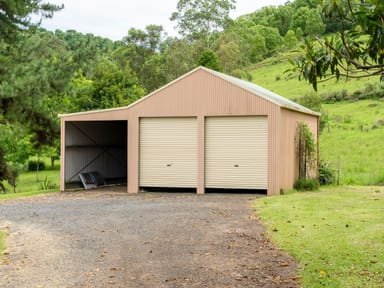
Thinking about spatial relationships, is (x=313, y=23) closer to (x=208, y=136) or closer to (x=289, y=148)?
(x=289, y=148)

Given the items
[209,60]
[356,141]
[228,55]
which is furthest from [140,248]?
[228,55]

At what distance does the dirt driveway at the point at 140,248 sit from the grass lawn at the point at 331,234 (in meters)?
0.33

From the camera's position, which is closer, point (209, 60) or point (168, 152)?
point (168, 152)

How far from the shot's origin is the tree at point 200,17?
53.7 meters

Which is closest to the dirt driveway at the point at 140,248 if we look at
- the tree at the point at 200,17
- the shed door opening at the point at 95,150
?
the shed door opening at the point at 95,150

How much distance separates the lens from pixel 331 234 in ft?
30.0

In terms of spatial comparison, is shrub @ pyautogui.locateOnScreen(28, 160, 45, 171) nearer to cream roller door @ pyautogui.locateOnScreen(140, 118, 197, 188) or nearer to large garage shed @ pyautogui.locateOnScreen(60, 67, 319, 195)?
large garage shed @ pyautogui.locateOnScreen(60, 67, 319, 195)

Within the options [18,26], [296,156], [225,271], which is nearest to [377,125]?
[296,156]

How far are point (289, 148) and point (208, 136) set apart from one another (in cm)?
276

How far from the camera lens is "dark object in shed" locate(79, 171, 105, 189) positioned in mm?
20469

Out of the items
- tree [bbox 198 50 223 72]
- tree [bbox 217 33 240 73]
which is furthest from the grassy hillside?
tree [bbox 198 50 223 72]

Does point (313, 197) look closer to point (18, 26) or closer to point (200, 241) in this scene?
point (200, 241)

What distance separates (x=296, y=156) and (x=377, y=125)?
17.8 m

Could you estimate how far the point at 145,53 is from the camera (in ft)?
178
